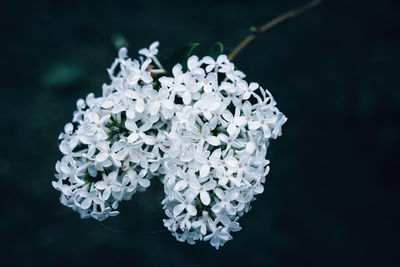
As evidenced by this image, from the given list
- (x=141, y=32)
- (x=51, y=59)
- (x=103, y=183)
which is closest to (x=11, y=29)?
(x=51, y=59)

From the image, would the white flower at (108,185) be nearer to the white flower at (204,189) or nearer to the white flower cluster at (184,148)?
the white flower cluster at (184,148)

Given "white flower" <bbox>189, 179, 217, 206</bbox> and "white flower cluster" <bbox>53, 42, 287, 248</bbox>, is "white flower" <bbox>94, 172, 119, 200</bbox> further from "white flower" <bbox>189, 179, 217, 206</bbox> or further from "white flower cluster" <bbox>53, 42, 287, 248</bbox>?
"white flower" <bbox>189, 179, 217, 206</bbox>

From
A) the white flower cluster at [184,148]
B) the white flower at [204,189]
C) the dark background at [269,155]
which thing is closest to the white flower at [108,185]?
the white flower cluster at [184,148]

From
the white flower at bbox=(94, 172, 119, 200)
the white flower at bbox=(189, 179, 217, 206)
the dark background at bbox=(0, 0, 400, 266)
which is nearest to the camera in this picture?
the white flower at bbox=(189, 179, 217, 206)

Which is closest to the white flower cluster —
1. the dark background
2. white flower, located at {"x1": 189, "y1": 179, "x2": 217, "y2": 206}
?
white flower, located at {"x1": 189, "y1": 179, "x2": 217, "y2": 206}

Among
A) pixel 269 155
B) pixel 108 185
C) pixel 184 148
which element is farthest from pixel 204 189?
pixel 269 155
